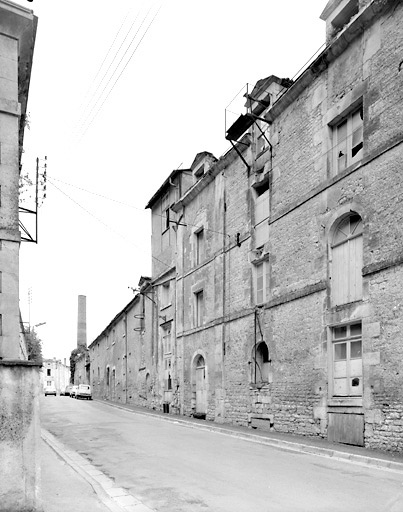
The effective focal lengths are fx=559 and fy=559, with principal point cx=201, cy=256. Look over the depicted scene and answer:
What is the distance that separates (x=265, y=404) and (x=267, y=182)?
743 centimetres

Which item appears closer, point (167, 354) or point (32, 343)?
point (167, 354)

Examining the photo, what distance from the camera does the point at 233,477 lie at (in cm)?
870

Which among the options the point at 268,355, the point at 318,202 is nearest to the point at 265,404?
the point at 268,355

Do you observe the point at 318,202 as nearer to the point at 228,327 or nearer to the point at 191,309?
the point at 228,327

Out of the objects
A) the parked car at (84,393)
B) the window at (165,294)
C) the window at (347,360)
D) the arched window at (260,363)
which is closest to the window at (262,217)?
the arched window at (260,363)

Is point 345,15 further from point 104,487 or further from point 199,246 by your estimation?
point 104,487

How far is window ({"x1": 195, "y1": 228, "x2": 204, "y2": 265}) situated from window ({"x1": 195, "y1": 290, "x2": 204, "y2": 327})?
1438 millimetres

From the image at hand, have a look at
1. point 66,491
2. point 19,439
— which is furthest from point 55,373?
point 19,439

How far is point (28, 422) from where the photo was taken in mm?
5699

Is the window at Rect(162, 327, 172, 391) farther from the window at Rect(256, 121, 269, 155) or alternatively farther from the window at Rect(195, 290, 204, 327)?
the window at Rect(256, 121, 269, 155)

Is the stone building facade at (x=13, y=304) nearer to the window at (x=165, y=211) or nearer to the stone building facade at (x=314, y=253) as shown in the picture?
the stone building facade at (x=314, y=253)

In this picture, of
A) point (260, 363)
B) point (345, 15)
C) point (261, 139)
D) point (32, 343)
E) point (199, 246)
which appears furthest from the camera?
point (32, 343)

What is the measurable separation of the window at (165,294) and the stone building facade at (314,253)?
4.71 meters

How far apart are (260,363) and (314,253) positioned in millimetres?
4897
